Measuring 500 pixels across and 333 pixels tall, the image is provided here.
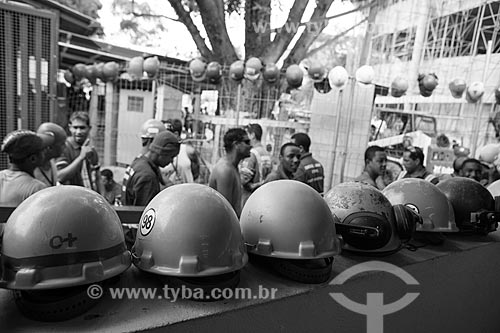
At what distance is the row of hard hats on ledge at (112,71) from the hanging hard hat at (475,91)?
6688 mm

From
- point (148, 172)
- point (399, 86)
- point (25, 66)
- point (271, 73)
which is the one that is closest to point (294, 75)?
point (271, 73)

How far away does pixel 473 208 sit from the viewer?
232 cm

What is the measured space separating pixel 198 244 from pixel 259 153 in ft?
14.8

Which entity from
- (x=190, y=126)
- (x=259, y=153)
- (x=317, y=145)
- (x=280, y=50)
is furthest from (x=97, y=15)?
(x=259, y=153)

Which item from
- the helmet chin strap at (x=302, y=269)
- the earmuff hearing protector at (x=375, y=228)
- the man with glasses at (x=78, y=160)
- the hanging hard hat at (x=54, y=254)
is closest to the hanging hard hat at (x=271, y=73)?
the man with glasses at (x=78, y=160)

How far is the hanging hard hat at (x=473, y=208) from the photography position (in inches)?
90.0

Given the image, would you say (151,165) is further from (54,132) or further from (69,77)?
(69,77)

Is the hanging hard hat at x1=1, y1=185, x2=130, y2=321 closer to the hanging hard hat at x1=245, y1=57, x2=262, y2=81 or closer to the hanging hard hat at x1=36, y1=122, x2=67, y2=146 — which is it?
the hanging hard hat at x1=36, y1=122, x2=67, y2=146

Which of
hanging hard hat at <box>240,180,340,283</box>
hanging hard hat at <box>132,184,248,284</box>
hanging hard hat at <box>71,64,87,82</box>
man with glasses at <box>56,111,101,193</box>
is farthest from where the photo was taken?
hanging hard hat at <box>71,64,87,82</box>

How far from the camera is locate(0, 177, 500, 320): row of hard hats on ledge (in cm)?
112

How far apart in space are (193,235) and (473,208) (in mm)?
1891

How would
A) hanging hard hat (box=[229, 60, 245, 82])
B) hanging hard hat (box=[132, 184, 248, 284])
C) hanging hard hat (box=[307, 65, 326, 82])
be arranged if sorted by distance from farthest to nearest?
hanging hard hat (box=[307, 65, 326, 82]) → hanging hard hat (box=[229, 60, 245, 82]) → hanging hard hat (box=[132, 184, 248, 284])

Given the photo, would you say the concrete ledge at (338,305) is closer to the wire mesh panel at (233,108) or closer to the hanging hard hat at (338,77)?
the hanging hard hat at (338,77)

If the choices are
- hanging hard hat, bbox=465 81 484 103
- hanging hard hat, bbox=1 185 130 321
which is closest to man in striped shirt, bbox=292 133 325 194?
hanging hard hat, bbox=1 185 130 321
